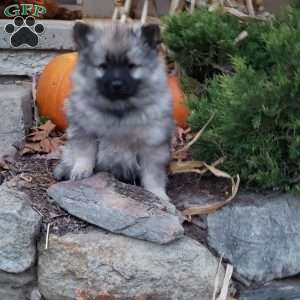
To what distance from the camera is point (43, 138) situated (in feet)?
13.8

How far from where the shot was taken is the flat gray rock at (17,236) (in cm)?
308

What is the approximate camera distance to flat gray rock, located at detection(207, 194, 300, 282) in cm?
322

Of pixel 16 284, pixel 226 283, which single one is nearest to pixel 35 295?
pixel 16 284

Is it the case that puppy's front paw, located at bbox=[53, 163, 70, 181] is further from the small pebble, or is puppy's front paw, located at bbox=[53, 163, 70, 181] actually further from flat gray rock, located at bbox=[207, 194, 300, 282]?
flat gray rock, located at bbox=[207, 194, 300, 282]

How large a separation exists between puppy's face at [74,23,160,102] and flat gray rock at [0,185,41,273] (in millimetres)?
675

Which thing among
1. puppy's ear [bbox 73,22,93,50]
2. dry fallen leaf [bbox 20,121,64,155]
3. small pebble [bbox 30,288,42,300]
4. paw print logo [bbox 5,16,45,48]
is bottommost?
small pebble [bbox 30,288,42,300]

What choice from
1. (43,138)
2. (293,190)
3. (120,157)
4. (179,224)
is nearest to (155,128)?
(120,157)

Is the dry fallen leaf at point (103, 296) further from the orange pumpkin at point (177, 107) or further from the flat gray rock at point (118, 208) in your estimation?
the orange pumpkin at point (177, 107)

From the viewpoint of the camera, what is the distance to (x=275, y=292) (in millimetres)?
3193

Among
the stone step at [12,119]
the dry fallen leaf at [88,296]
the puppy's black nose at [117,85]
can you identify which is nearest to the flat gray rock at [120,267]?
the dry fallen leaf at [88,296]

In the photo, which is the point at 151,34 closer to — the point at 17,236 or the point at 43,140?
the point at 17,236

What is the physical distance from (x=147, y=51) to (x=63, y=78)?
1.27 meters

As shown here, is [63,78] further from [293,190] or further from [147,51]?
[293,190]

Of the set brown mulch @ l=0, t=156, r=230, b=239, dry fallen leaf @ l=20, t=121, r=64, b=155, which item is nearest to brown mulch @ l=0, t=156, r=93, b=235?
brown mulch @ l=0, t=156, r=230, b=239
